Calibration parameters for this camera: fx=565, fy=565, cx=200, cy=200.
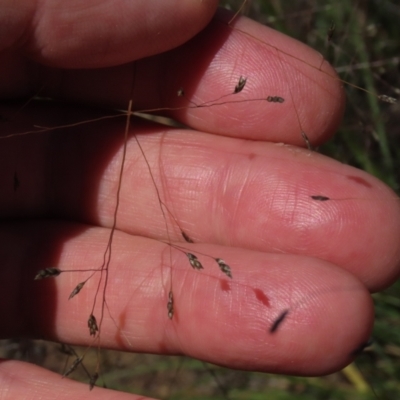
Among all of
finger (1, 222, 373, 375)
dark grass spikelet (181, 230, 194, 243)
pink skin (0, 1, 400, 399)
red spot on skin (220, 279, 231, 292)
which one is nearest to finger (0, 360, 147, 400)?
pink skin (0, 1, 400, 399)

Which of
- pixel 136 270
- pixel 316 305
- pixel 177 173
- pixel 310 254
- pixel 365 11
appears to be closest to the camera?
pixel 316 305

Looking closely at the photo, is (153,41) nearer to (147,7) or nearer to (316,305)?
(147,7)

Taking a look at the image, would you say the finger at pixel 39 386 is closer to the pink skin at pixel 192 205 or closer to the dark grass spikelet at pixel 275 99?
the pink skin at pixel 192 205

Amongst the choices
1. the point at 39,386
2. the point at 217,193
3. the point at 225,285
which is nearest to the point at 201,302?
the point at 225,285

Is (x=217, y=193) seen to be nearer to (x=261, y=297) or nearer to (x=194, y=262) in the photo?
(x=194, y=262)

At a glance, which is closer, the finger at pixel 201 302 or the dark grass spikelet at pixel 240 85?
the finger at pixel 201 302

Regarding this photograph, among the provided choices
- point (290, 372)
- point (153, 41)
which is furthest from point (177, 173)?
point (290, 372)

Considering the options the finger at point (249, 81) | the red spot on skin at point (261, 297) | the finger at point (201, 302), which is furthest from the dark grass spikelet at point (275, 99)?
the red spot on skin at point (261, 297)
